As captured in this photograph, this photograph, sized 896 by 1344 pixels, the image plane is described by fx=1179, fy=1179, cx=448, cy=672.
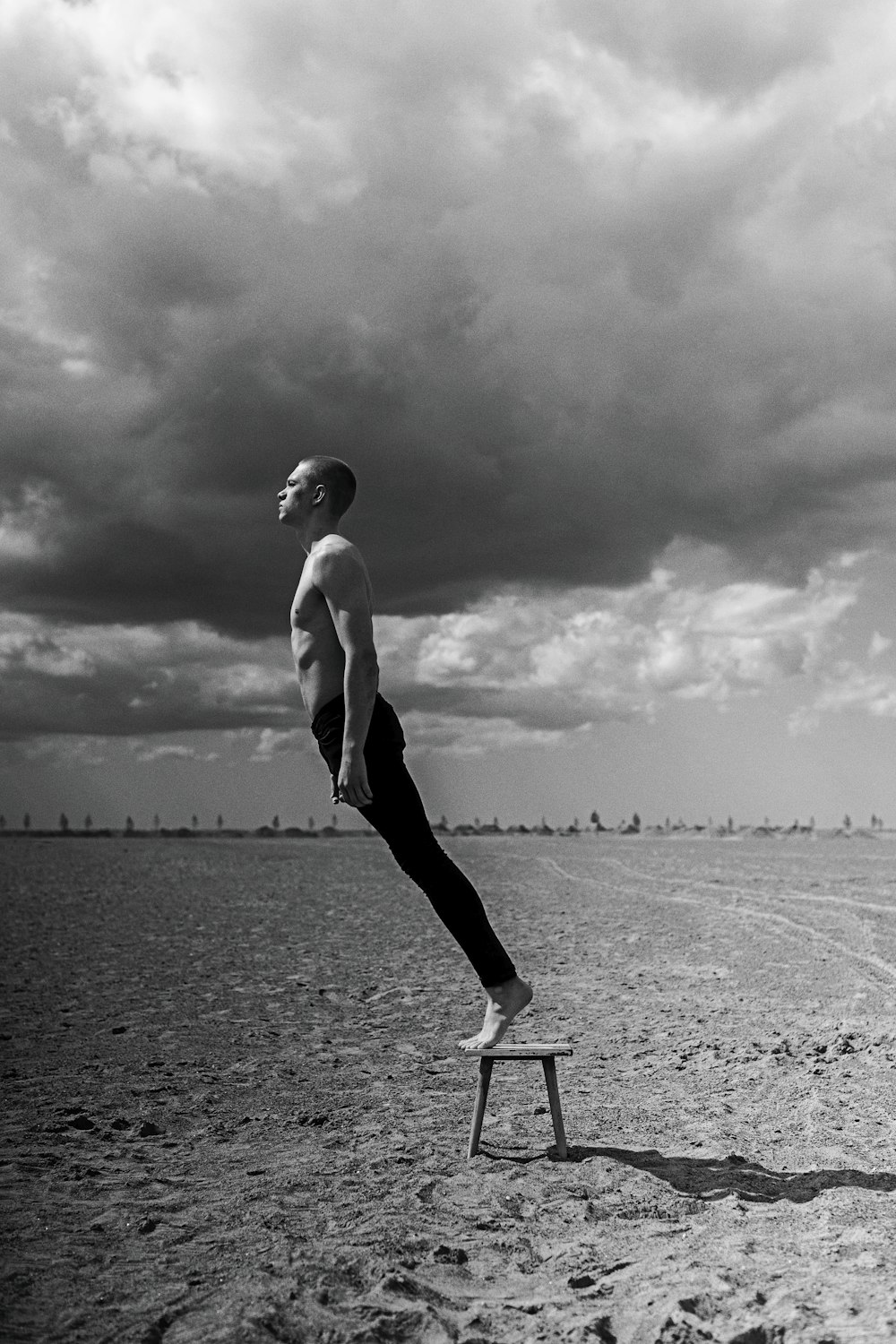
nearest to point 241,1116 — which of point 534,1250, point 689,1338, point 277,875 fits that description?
point 534,1250

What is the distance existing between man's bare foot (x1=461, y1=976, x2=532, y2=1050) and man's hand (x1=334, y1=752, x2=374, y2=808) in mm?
1080

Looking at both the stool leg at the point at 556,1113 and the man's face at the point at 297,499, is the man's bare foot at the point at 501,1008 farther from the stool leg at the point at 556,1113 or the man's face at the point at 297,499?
the man's face at the point at 297,499

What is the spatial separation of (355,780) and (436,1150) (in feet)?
5.37

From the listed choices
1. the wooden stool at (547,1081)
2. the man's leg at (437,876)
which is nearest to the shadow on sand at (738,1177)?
the wooden stool at (547,1081)

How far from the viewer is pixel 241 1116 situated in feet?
18.1

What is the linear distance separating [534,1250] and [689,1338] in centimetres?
75

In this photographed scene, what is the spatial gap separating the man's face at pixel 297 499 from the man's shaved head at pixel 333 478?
0.03 metres

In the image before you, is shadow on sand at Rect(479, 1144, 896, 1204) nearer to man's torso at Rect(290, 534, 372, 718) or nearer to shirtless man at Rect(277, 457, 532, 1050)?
shirtless man at Rect(277, 457, 532, 1050)

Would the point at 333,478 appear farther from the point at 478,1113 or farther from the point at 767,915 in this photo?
the point at 767,915

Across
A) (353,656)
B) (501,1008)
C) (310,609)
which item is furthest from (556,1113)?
(310,609)

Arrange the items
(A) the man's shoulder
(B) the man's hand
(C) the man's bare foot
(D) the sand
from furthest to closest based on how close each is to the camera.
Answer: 1. (C) the man's bare foot
2. (A) the man's shoulder
3. (B) the man's hand
4. (D) the sand

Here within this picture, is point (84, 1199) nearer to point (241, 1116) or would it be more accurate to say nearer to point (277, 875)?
point (241, 1116)

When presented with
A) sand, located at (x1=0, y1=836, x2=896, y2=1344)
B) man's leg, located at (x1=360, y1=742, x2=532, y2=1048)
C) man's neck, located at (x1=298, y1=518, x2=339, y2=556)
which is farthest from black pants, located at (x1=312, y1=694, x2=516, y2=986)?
sand, located at (x1=0, y1=836, x2=896, y2=1344)

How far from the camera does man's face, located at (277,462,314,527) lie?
4.91 m
